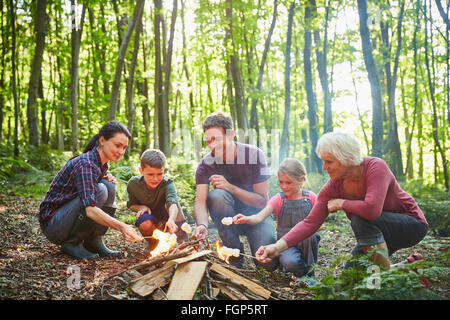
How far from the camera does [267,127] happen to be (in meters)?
24.7

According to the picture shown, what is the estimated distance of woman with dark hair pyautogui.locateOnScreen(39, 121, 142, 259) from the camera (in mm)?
3579

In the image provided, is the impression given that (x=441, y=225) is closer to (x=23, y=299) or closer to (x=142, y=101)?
(x=23, y=299)

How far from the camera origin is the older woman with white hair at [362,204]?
3148 mm

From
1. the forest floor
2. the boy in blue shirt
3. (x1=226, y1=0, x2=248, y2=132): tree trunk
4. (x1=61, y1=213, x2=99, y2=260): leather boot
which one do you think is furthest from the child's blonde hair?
(x1=226, y1=0, x2=248, y2=132): tree trunk

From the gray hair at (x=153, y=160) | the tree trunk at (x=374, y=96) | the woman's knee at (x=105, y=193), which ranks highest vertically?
the tree trunk at (x=374, y=96)

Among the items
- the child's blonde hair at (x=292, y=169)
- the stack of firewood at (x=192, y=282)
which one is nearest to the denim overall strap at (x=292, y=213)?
the child's blonde hair at (x=292, y=169)

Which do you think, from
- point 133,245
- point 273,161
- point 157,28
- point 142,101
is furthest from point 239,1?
point 273,161

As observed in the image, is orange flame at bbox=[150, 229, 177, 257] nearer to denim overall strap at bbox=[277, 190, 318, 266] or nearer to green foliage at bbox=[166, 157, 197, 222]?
denim overall strap at bbox=[277, 190, 318, 266]

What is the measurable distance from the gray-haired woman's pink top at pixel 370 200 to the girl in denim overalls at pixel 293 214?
327mm

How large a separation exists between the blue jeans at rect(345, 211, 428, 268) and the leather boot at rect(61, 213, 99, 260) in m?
2.80

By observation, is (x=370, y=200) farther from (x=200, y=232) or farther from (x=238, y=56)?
(x=238, y=56)

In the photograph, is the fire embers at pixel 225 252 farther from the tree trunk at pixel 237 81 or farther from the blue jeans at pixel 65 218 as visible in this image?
the tree trunk at pixel 237 81

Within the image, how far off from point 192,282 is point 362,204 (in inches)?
65.0
